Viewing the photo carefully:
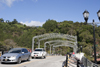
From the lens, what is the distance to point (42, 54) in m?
24.5

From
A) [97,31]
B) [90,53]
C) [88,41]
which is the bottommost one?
[90,53]

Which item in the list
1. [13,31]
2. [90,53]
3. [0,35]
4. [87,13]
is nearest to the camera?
[87,13]

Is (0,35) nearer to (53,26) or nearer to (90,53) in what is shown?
(90,53)

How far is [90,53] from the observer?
64625 millimetres

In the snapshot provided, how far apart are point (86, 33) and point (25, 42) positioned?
4111cm

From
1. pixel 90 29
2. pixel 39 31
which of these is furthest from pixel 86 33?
pixel 39 31

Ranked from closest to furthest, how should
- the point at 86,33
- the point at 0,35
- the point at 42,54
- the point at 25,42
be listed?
the point at 42,54 → the point at 0,35 → the point at 86,33 → the point at 25,42

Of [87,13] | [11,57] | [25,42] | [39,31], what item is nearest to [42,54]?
[11,57]

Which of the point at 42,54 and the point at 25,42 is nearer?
the point at 42,54

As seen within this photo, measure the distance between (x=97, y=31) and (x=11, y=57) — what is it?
9695 centimetres

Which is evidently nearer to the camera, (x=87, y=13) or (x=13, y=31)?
(x=87, y=13)

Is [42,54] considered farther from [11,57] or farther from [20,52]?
[11,57]

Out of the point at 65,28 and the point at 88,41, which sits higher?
the point at 65,28

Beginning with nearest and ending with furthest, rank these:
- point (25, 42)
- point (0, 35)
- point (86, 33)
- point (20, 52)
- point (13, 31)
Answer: point (20, 52) → point (0, 35) → point (86, 33) → point (25, 42) → point (13, 31)
